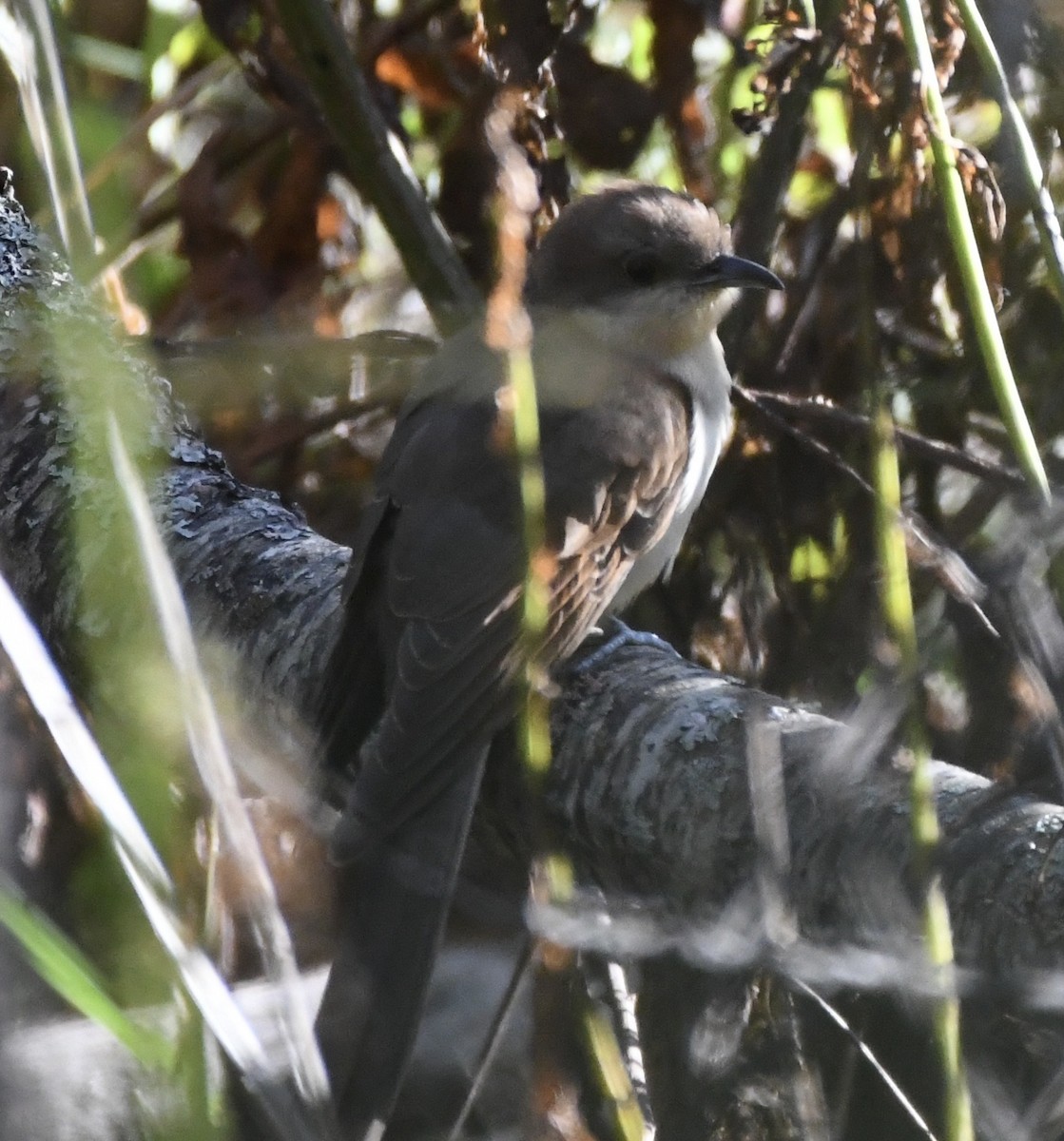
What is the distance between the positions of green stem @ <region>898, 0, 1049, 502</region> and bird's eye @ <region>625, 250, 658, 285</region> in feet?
5.10

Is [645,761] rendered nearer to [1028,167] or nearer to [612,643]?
[612,643]

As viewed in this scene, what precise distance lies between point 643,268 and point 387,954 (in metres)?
1.86

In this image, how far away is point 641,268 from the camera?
142 inches

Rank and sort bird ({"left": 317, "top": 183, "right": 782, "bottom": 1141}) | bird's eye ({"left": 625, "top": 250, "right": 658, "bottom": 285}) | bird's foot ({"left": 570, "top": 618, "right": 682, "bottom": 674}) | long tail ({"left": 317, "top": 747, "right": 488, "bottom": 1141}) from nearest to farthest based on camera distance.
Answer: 1. long tail ({"left": 317, "top": 747, "right": 488, "bottom": 1141})
2. bird ({"left": 317, "top": 183, "right": 782, "bottom": 1141})
3. bird's foot ({"left": 570, "top": 618, "right": 682, "bottom": 674})
4. bird's eye ({"left": 625, "top": 250, "right": 658, "bottom": 285})

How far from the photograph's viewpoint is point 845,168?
3402 millimetres

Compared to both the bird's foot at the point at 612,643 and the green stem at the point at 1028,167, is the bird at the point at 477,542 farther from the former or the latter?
the green stem at the point at 1028,167

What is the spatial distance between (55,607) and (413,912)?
0.85 m

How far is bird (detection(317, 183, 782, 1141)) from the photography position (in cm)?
237

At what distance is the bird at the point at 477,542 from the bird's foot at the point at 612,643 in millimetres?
50

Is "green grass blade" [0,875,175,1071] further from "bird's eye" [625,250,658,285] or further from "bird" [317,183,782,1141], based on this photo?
"bird's eye" [625,250,658,285]

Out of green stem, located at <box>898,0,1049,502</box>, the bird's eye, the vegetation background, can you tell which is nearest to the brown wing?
the vegetation background

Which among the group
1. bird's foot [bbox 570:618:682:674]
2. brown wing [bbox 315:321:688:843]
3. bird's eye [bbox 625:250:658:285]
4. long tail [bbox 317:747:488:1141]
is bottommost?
long tail [bbox 317:747:488:1141]

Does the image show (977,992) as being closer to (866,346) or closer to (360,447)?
(866,346)

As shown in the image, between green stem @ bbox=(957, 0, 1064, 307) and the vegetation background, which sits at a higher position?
green stem @ bbox=(957, 0, 1064, 307)
